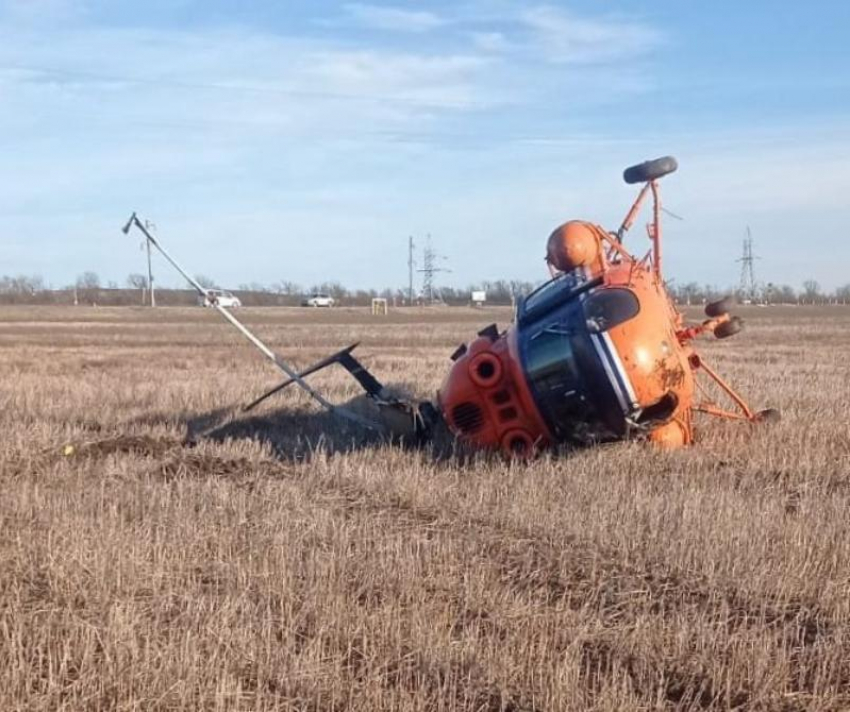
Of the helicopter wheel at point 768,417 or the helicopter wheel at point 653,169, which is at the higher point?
the helicopter wheel at point 653,169

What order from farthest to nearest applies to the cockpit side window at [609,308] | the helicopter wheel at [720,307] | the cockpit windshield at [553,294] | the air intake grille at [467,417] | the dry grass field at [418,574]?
the helicopter wheel at [720,307] < the air intake grille at [467,417] < the cockpit windshield at [553,294] < the cockpit side window at [609,308] < the dry grass field at [418,574]

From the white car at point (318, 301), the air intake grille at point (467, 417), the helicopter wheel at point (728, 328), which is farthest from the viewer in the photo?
the white car at point (318, 301)

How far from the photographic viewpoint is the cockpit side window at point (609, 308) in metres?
9.32

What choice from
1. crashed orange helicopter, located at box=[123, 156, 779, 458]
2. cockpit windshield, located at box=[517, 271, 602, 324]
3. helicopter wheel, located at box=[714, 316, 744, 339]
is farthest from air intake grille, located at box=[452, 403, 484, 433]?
helicopter wheel, located at box=[714, 316, 744, 339]

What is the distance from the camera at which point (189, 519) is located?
732 centimetres

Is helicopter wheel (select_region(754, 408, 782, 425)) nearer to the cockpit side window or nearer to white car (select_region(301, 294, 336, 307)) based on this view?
the cockpit side window

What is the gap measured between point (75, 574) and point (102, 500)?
6.84 ft

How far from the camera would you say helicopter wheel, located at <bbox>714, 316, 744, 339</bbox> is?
10.8m

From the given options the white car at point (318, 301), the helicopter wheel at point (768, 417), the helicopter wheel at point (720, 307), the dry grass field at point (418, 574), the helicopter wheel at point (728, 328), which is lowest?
the dry grass field at point (418, 574)

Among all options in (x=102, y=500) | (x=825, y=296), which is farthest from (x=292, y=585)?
(x=825, y=296)

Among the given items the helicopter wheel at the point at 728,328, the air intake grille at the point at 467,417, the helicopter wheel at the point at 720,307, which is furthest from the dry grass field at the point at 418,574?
the helicopter wheel at the point at 720,307

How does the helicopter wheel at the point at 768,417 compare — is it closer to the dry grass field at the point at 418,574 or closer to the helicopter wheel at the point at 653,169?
the dry grass field at the point at 418,574

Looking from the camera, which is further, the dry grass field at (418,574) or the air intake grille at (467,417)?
the air intake grille at (467,417)

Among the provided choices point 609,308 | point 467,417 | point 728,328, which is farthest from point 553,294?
point 728,328
